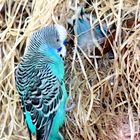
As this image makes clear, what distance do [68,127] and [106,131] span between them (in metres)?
0.08

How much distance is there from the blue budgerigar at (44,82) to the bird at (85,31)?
0.03 m

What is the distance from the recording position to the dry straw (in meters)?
1.61

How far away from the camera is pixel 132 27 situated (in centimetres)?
162

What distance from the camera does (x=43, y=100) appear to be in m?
1.60

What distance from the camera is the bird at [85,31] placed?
163 cm

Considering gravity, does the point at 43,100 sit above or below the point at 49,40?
below

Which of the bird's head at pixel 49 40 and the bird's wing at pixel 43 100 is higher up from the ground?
the bird's head at pixel 49 40

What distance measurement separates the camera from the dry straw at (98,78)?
1.61 m

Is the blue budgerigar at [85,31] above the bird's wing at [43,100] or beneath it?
above

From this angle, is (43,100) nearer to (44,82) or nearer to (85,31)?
A: (44,82)

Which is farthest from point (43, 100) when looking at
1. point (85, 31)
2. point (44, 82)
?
point (85, 31)

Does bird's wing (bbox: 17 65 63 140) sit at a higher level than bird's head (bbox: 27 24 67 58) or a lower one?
lower

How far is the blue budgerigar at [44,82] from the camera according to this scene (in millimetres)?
1604

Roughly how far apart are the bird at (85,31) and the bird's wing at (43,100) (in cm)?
9
